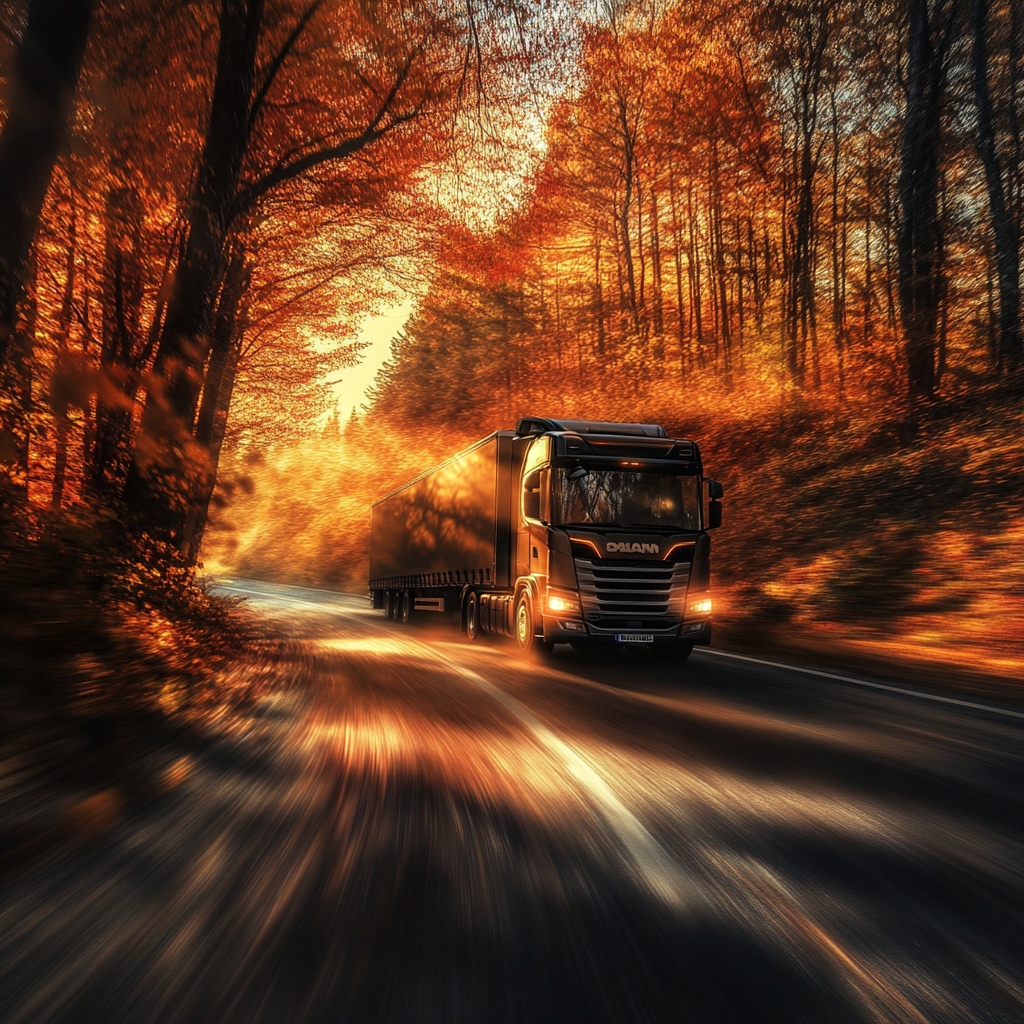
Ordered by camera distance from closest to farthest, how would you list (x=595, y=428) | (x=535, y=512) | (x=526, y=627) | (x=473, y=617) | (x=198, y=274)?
1. (x=198, y=274)
2. (x=535, y=512)
3. (x=526, y=627)
4. (x=595, y=428)
5. (x=473, y=617)

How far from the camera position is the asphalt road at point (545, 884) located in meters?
2.77

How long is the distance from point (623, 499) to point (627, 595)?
138 centimetres

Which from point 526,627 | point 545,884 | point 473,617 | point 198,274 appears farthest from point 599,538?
point 545,884

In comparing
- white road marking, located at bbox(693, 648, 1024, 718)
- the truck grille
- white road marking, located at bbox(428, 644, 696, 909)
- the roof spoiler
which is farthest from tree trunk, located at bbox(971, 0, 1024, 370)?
white road marking, located at bbox(428, 644, 696, 909)

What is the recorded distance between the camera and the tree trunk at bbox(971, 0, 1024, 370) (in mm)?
19656

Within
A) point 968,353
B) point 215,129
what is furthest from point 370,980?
point 968,353

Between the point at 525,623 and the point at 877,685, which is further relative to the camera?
the point at 525,623

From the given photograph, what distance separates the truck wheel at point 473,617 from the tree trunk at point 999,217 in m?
12.9

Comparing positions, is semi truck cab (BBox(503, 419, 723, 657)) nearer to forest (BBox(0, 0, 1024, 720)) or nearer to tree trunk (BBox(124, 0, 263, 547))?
forest (BBox(0, 0, 1024, 720))

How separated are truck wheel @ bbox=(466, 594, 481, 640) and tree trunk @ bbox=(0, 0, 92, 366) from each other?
31.7ft

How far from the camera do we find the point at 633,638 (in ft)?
41.1

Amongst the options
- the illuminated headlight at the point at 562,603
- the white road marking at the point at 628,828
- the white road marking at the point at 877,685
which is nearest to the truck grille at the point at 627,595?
the illuminated headlight at the point at 562,603

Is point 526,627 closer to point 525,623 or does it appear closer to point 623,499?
point 525,623

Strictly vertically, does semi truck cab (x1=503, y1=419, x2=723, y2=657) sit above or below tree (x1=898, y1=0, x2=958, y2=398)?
below
